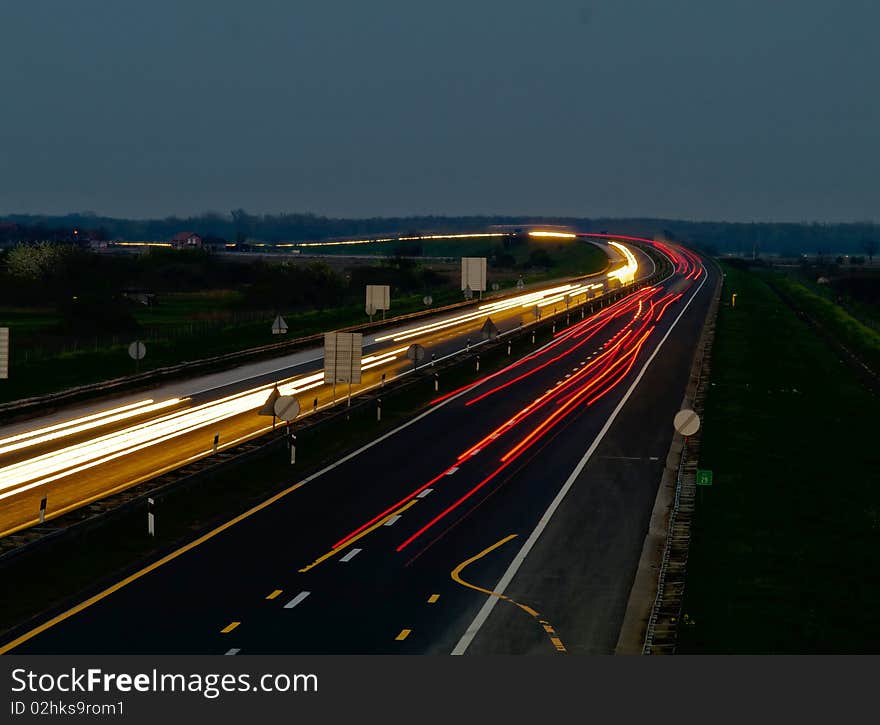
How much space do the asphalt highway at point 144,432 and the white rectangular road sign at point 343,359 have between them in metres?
1.39

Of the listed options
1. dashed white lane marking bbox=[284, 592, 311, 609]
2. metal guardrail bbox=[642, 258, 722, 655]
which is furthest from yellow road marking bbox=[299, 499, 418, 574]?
metal guardrail bbox=[642, 258, 722, 655]

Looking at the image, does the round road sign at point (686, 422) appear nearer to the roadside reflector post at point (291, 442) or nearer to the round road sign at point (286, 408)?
the roadside reflector post at point (291, 442)

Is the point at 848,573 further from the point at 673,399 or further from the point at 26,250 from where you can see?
the point at 26,250

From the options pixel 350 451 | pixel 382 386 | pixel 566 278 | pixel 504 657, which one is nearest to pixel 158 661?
pixel 504 657

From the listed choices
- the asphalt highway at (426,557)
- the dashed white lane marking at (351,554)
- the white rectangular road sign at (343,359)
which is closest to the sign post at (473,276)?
the white rectangular road sign at (343,359)

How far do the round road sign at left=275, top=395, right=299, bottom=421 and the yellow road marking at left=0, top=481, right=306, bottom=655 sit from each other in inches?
193

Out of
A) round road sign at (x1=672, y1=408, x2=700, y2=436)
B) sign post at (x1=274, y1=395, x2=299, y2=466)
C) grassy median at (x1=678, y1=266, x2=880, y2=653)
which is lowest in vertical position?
grassy median at (x1=678, y1=266, x2=880, y2=653)

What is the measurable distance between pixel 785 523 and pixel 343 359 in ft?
82.5

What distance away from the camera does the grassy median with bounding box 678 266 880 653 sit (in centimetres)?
2536

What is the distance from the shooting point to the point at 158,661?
21.4m

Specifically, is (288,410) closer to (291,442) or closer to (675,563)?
(291,442)

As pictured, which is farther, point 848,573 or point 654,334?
point 654,334

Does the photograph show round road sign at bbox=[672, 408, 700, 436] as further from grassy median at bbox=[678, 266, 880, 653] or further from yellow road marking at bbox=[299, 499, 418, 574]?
yellow road marking at bbox=[299, 499, 418, 574]

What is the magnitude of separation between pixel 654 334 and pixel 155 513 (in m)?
72.1
